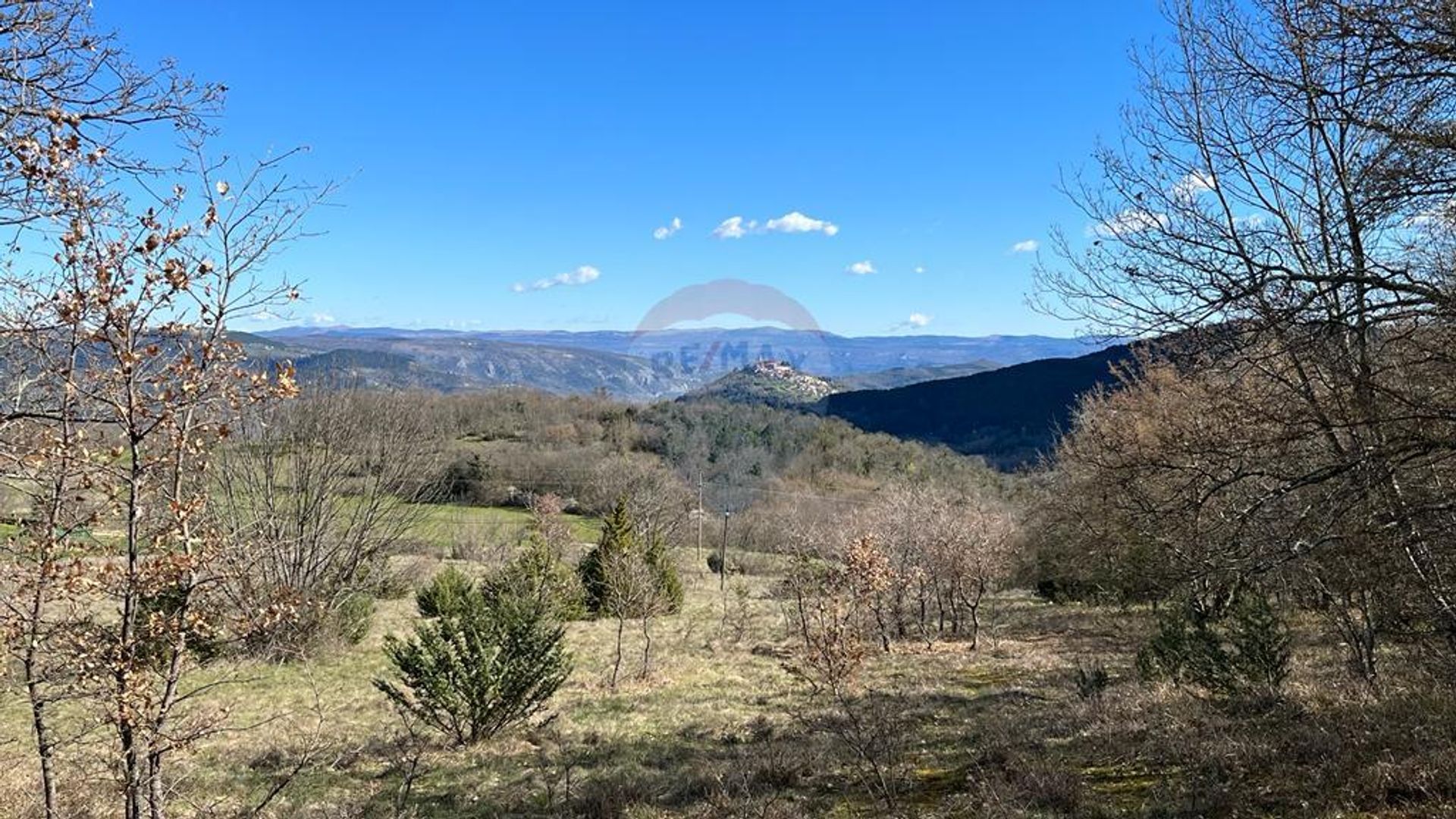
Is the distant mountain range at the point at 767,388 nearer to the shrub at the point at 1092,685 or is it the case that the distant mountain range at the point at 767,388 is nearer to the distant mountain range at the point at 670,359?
the distant mountain range at the point at 670,359

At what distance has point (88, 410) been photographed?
12.9 feet

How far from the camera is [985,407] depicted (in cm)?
8662

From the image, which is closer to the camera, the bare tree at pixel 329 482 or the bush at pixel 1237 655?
the bush at pixel 1237 655

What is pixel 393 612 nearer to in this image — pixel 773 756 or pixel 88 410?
pixel 773 756

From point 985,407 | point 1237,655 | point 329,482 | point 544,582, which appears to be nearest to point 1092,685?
point 1237,655

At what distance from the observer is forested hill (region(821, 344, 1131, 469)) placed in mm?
73250

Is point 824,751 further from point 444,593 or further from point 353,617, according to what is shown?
point 353,617

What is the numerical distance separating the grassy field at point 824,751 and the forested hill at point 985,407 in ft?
194

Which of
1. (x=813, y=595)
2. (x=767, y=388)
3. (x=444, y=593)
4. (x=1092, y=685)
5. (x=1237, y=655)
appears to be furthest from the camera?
(x=767, y=388)

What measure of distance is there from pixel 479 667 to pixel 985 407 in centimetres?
8399

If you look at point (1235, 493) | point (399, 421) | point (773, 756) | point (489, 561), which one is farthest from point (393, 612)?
point (1235, 493)

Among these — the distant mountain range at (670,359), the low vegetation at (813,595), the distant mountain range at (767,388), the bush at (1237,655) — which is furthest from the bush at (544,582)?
the distant mountain range at (670,359)

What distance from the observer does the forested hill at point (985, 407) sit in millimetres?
73250

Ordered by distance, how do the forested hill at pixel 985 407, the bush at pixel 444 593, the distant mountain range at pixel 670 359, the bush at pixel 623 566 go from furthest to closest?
the distant mountain range at pixel 670 359, the forested hill at pixel 985 407, the bush at pixel 623 566, the bush at pixel 444 593
